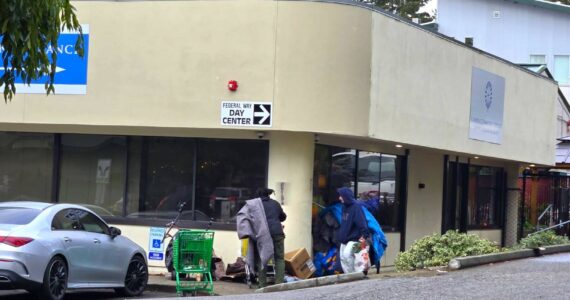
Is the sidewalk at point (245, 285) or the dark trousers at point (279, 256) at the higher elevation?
the dark trousers at point (279, 256)

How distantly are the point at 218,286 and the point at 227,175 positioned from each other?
254 centimetres

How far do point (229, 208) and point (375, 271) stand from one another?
11.0 ft

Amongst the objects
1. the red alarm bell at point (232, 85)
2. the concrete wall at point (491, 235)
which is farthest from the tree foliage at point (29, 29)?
the concrete wall at point (491, 235)

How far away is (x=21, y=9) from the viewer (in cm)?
940

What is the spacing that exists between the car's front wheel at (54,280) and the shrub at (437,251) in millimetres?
6260

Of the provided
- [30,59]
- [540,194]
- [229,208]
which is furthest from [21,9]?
[540,194]

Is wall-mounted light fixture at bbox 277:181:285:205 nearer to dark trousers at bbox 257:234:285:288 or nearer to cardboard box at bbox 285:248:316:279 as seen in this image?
cardboard box at bbox 285:248:316:279

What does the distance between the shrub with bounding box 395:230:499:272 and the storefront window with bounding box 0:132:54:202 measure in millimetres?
7534

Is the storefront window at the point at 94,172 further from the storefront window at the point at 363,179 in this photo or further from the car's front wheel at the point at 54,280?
the car's front wheel at the point at 54,280

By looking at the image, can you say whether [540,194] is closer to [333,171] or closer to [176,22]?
[333,171]

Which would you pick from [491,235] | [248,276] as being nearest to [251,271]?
[248,276]

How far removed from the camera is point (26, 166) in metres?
17.4

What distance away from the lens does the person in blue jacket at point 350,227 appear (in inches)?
591

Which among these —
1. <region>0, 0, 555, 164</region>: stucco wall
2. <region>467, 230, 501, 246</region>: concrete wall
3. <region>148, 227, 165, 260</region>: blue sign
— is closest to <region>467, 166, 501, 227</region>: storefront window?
<region>467, 230, 501, 246</region>: concrete wall
